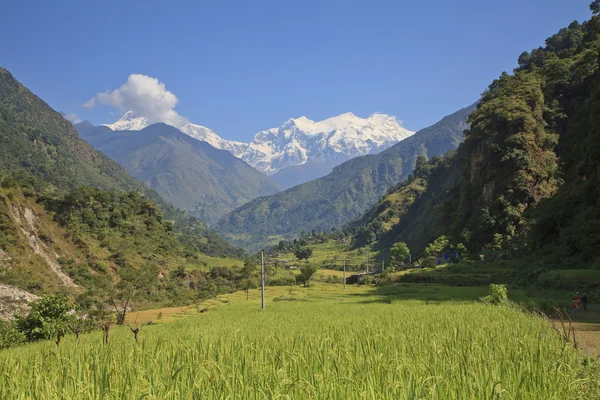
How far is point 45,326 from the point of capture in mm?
27078

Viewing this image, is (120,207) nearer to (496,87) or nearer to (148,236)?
(148,236)

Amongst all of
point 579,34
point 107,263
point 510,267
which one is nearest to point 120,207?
point 107,263

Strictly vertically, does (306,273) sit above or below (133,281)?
above

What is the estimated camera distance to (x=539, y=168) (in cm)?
6962

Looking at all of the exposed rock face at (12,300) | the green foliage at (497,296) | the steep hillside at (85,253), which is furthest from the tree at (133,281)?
the green foliage at (497,296)

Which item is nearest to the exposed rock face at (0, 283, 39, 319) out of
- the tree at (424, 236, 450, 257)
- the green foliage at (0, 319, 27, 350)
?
the green foliage at (0, 319, 27, 350)

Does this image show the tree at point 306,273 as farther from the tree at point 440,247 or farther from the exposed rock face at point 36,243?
the exposed rock face at point 36,243

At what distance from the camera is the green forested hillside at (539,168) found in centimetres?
4619

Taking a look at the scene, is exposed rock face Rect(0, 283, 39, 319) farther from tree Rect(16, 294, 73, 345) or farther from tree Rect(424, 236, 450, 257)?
tree Rect(424, 236, 450, 257)

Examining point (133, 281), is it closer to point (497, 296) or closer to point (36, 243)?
point (36, 243)

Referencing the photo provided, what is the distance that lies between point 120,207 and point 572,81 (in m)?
100

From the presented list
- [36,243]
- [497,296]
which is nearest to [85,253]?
[36,243]

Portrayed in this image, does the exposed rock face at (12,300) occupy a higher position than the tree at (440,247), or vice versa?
the tree at (440,247)

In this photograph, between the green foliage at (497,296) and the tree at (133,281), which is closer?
the green foliage at (497,296)
